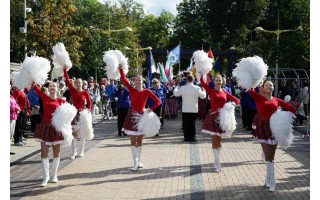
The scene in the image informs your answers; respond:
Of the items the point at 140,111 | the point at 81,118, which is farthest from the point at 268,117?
the point at 81,118

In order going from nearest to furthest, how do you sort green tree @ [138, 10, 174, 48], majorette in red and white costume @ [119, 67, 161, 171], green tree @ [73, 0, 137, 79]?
majorette in red and white costume @ [119, 67, 161, 171] → green tree @ [73, 0, 137, 79] → green tree @ [138, 10, 174, 48]

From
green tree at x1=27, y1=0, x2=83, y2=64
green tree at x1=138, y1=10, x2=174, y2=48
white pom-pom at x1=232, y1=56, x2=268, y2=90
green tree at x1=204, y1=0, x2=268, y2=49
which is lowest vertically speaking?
white pom-pom at x1=232, y1=56, x2=268, y2=90

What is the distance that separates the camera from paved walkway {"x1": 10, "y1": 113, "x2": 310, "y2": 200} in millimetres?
7715

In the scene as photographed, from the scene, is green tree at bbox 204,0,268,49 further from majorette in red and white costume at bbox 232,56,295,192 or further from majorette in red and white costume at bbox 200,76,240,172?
majorette in red and white costume at bbox 232,56,295,192

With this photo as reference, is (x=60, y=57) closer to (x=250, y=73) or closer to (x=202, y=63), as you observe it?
(x=202, y=63)

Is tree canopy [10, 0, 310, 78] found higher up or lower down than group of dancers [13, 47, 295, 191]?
higher up

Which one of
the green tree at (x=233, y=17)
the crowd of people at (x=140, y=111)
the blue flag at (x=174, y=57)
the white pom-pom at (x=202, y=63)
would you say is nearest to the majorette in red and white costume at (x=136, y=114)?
the crowd of people at (x=140, y=111)

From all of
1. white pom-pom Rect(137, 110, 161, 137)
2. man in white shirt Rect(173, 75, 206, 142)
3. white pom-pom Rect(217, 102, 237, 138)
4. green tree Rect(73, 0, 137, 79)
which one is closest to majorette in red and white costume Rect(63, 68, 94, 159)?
white pom-pom Rect(137, 110, 161, 137)

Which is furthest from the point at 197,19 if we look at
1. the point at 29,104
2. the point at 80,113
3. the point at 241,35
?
the point at 80,113

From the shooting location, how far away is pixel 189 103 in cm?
1453

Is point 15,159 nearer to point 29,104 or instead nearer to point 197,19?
point 29,104

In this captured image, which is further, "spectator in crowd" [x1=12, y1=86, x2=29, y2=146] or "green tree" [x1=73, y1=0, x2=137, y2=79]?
"green tree" [x1=73, y1=0, x2=137, y2=79]

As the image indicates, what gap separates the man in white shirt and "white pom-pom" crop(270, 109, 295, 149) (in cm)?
635

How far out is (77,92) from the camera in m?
11.0
